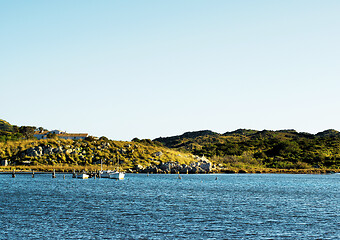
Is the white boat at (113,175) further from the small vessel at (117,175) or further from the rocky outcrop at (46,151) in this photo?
the rocky outcrop at (46,151)

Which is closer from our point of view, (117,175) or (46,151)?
(117,175)

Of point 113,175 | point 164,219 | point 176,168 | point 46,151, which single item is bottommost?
point 164,219

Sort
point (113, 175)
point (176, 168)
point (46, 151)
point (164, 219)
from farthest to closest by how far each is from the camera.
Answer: point (176, 168) < point (46, 151) < point (113, 175) < point (164, 219)

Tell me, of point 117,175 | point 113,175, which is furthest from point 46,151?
point 117,175

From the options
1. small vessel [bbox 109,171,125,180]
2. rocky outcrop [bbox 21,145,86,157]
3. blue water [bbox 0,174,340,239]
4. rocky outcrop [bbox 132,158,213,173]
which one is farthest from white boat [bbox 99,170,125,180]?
blue water [bbox 0,174,340,239]

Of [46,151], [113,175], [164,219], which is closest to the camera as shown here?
[164,219]

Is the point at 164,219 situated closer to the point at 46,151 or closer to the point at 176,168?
the point at 46,151

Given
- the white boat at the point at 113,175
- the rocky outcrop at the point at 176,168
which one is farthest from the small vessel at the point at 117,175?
the rocky outcrop at the point at 176,168

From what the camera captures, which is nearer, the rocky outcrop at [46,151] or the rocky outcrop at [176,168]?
the rocky outcrop at [46,151]

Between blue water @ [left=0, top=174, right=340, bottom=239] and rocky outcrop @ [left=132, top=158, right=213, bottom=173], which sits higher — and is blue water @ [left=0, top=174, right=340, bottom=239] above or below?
below

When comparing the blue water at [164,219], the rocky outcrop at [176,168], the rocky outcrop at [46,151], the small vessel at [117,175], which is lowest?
the blue water at [164,219]

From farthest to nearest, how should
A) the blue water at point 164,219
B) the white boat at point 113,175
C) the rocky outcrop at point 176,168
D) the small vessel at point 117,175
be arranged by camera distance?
the rocky outcrop at point 176,168
the white boat at point 113,175
the small vessel at point 117,175
the blue water at point 164,219

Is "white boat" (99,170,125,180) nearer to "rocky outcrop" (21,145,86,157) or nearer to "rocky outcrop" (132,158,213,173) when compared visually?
"rocky outcrop" (132,158,213,173)

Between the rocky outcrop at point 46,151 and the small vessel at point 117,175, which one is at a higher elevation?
the rocky outcrop at point 46,151
